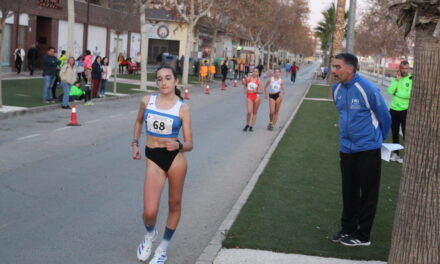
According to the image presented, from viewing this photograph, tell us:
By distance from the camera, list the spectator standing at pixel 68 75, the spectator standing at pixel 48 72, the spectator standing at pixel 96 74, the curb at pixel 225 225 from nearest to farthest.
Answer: the curb at pixel 225 225 → the spectator standing at pixel 68 75 → the spectator standing at pixel 48 72 → the spectator standing at pixel 96 74

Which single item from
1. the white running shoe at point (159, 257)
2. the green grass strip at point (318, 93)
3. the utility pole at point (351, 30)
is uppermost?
the utility pole at point (351, 30)

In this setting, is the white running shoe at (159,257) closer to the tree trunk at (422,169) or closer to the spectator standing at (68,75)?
the tree trunk at (422,169)

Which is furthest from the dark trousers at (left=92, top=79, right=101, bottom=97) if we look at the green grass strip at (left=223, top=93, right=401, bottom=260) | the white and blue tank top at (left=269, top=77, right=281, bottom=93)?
the green grass strip at (left=223, top=93, right=401, bottom=260)

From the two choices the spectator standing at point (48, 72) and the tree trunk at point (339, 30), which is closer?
the spectator standing at point (48, 72)

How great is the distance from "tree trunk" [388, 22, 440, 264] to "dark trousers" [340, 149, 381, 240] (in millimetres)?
1637

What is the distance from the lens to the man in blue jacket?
6.44 m

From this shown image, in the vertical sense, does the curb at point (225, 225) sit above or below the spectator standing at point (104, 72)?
below

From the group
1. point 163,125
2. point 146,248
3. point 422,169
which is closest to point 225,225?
point 146,248

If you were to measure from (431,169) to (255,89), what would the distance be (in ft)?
42.7

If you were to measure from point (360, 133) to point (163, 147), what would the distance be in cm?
199

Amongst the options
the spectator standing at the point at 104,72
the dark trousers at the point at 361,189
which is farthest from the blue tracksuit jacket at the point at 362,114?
the spectator standing at the point at 104,72

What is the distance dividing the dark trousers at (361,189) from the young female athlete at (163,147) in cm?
179

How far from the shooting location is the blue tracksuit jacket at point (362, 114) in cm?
642

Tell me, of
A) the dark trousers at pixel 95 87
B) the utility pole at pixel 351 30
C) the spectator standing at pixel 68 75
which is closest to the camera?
the spectator standing at pixel 68 75
